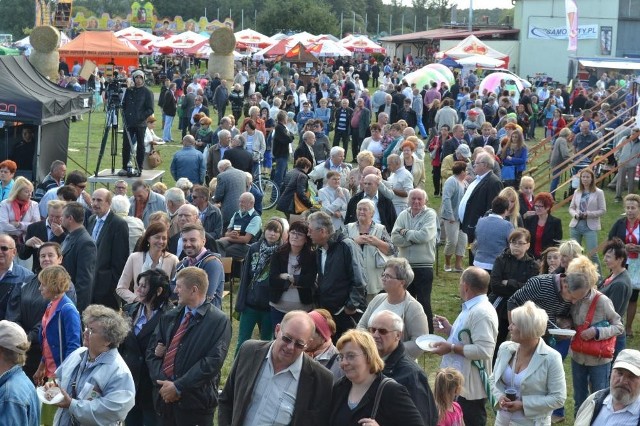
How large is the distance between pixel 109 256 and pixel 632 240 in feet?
17.7

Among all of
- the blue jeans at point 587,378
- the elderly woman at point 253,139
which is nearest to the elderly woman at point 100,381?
the blue jeans at point 587,378

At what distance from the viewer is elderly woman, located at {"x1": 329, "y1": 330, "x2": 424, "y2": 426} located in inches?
210

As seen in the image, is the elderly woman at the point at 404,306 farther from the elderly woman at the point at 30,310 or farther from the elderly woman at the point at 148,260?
the elderly woman at the point at 30,310

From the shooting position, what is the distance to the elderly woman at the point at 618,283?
8.70 metres

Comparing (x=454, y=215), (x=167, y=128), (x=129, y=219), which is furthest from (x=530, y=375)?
(x=167, y=128)

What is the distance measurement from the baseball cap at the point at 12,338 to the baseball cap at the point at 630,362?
3192 mm

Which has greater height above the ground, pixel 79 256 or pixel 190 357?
pixel 79 256

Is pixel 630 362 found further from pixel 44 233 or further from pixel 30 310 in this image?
pixel 44 233

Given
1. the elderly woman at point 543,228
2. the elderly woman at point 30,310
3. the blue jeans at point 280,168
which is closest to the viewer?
the elderly woman at point 30,310

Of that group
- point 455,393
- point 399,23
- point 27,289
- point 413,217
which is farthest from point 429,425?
point 399,23

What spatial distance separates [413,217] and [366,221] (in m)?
0.94

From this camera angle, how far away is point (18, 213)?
11.0m

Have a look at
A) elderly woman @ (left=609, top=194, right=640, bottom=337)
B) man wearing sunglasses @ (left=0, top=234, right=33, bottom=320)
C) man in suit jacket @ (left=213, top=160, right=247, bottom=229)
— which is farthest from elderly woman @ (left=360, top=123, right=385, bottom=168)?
man wearing sunglasses @ (left=0, top=234, right=33, bottom=320)

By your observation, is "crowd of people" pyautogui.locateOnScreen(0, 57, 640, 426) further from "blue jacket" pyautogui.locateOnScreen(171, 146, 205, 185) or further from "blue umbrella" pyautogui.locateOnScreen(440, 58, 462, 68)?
"blue umbrella" pyautogui.locateOnScreen(440, 58, 462, 68)
